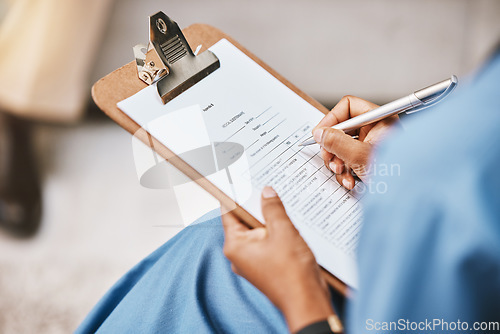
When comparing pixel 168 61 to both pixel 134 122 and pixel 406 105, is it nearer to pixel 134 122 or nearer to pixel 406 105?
pixel 134 122

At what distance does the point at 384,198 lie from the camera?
0.86 feet

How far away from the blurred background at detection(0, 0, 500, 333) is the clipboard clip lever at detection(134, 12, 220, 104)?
502mm

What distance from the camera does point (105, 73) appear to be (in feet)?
3.38

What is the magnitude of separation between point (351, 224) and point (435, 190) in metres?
0.22

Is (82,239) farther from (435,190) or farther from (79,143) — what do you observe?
(435,190)

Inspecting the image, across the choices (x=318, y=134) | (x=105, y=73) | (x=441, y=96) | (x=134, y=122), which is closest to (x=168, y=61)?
(x=134, y=122)

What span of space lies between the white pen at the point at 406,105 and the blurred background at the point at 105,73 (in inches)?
22.2

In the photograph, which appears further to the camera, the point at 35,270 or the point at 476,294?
the point at 35,270

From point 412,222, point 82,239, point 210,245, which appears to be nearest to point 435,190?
point 412,222

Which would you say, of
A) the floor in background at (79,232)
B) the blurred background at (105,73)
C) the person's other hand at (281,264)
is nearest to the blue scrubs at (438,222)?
the person's other hand at (281,264)

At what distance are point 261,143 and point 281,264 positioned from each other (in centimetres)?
14

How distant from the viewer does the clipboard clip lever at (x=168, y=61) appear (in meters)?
0.48

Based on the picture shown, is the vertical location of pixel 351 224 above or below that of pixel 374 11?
below

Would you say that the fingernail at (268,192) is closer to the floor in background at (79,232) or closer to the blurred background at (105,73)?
the floor in background at (79,232)
